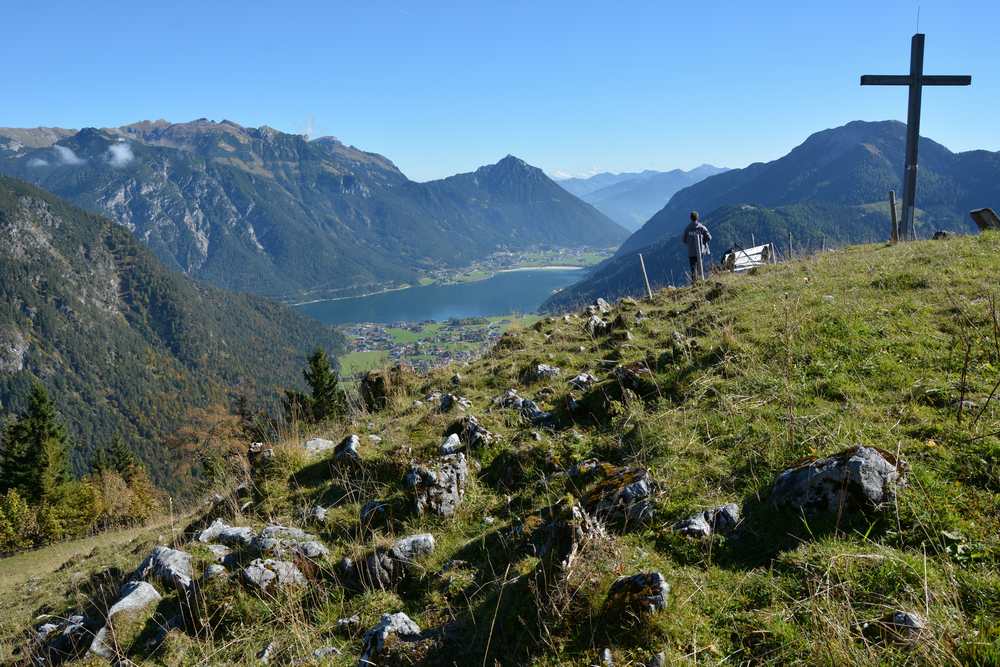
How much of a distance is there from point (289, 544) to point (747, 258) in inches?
666

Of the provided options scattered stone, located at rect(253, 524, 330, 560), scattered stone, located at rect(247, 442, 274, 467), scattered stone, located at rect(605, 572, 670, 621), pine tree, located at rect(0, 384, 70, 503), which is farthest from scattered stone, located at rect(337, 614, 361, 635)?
pine tree, located at rect(0, 384, 70, 503)

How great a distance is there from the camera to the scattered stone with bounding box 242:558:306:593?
584 cm

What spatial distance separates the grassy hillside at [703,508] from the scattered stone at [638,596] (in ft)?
0.21

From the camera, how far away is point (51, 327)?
7657 inches

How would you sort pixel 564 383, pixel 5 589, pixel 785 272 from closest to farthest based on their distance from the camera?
pixel 564 383, pixel 5 589, pixel 785 272

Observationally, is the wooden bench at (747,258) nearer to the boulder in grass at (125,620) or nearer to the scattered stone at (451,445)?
the scattered stone at (451,445)

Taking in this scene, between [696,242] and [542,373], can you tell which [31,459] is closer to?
[542,373]

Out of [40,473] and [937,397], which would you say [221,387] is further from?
[937,397]

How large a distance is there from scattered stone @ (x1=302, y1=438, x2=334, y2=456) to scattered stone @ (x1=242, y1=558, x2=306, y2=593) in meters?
3.73

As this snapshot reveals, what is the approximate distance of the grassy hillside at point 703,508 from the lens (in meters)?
3.38

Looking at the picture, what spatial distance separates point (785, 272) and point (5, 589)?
19.1 m

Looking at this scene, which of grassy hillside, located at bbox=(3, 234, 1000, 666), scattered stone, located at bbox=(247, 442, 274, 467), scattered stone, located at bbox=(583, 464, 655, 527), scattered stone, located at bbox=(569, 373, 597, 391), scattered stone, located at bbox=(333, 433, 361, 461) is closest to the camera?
grassy hillside, located at bbox=(3, 234, 1000, 666)

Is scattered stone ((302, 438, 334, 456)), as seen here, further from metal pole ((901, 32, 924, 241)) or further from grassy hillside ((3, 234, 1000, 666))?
metal pole ((901, 32, 924, 241))

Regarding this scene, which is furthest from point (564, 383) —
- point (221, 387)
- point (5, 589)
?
point (221, 387)
